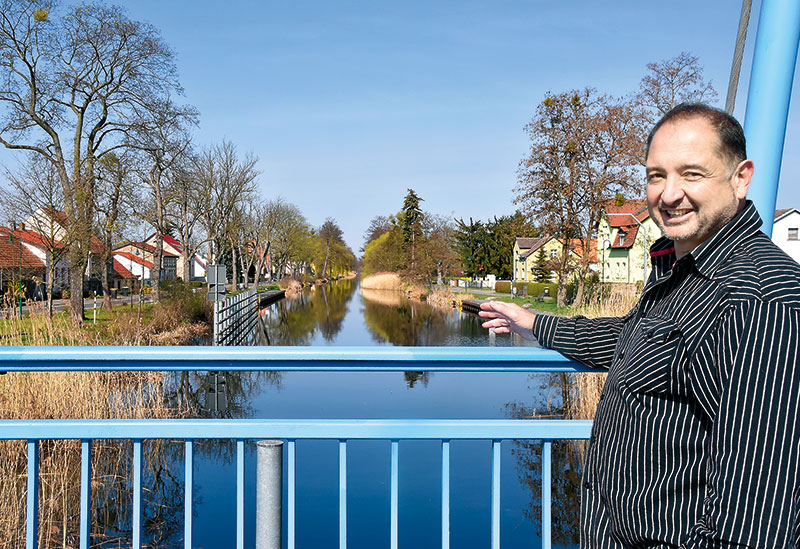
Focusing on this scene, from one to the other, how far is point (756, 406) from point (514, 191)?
27561 millimetres

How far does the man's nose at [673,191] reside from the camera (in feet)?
4.17

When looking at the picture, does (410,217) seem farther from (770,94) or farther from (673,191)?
(673,191)

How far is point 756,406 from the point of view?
1025 mm

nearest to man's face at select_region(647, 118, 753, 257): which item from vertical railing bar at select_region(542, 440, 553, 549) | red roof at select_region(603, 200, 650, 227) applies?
vertical railing bar at select_region(542, 440, 553, 549)

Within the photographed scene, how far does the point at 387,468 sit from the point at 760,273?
7.31 metres

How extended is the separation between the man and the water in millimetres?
5723

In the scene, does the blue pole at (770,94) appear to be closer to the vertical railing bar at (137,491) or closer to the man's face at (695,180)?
the man's face at (695,180)

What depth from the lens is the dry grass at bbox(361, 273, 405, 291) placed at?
58.5 m

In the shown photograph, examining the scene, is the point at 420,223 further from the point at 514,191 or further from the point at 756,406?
the point at 756,406

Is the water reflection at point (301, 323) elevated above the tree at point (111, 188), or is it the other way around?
the tree at point (111, 188)

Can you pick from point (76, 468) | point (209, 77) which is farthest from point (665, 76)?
point (76, 468)

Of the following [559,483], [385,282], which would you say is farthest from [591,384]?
[385,282]

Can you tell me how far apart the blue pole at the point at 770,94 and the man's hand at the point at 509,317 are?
2.62 feet

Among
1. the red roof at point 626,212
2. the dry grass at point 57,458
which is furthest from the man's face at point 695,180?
the red roof at point 626,212
